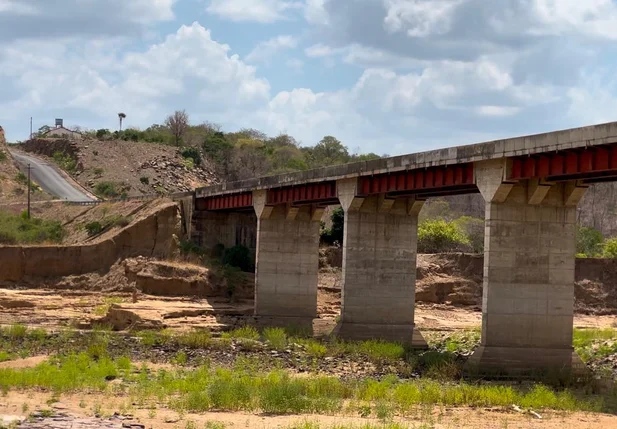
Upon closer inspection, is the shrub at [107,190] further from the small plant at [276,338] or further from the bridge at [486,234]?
the small plant at [276,338]

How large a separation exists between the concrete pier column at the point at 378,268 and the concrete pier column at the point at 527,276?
40.1 feet

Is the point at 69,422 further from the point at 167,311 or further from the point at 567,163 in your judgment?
the point at 167,311

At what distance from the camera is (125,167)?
121562 millimetres

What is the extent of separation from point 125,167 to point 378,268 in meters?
73.2

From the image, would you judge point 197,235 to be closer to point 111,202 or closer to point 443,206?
point 111,202

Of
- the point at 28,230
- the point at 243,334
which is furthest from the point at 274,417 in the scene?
the point at 28,230

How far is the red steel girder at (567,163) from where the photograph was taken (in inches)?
1389

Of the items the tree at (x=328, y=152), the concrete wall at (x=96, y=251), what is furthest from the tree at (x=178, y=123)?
the concrete wall at (x=96, y=251)

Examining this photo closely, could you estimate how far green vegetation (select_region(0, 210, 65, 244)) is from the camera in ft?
247

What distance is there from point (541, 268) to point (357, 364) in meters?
8.38

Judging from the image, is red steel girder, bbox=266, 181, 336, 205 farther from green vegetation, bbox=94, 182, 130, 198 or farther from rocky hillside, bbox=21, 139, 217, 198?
rocky hillside, bbox=21, 139, 217, 198

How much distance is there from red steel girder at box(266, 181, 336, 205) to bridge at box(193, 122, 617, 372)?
82 millimetres

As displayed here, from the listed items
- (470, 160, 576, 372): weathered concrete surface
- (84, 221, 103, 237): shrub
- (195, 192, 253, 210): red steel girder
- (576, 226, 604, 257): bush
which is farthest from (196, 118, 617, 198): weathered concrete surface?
(576, 226, 604, 257): bush

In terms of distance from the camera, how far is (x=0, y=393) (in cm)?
2970
